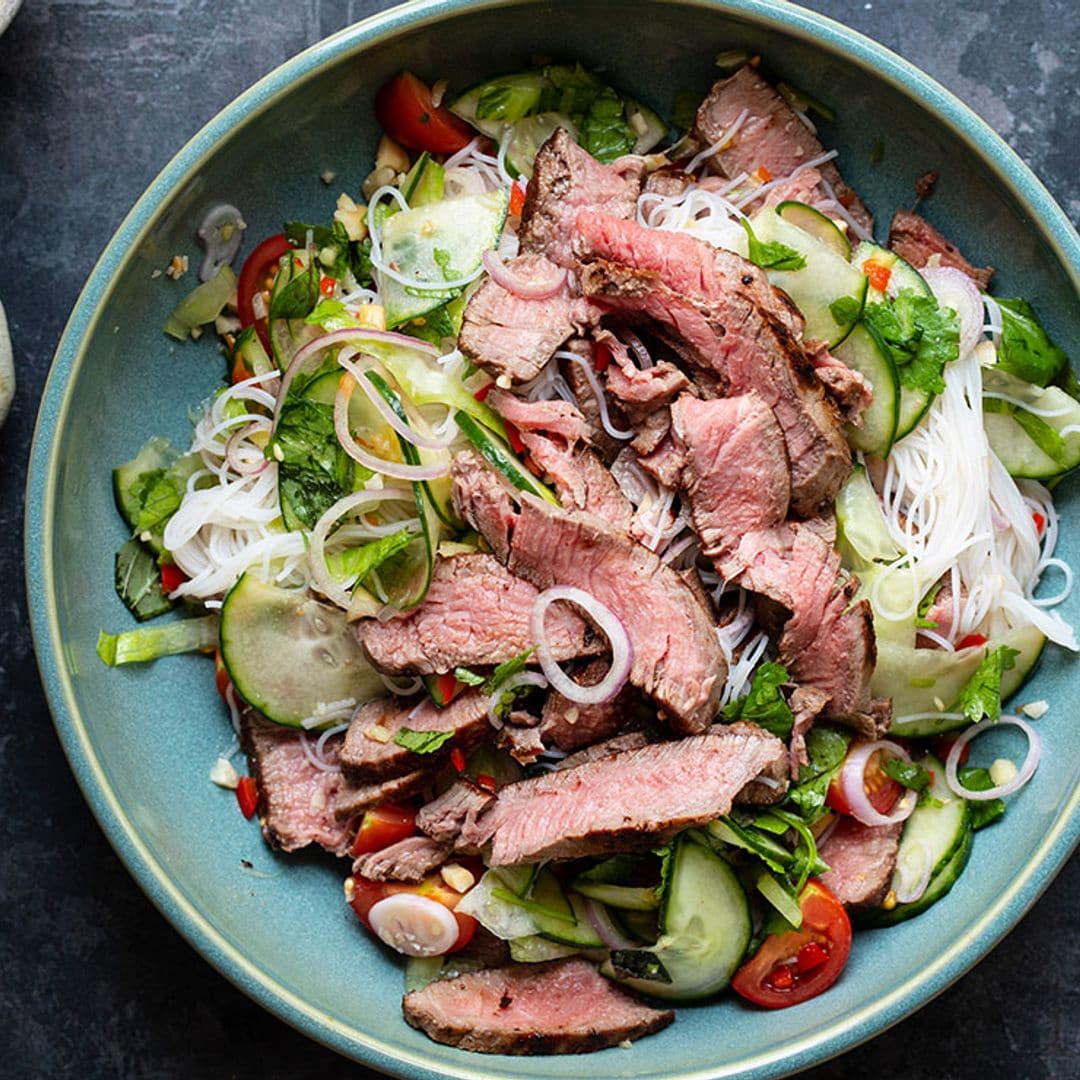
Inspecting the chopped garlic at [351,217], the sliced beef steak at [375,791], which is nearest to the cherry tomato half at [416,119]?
the chopped garlic at [351,217]

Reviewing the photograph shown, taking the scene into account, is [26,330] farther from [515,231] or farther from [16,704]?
[515,231]

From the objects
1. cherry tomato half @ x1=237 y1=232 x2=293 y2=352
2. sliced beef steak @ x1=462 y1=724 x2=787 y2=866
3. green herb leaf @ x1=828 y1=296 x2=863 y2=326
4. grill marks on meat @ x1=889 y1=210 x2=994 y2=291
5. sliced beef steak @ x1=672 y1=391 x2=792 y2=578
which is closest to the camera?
sliced beef steak @ x1=462 y1=724 x2=787 y2=866

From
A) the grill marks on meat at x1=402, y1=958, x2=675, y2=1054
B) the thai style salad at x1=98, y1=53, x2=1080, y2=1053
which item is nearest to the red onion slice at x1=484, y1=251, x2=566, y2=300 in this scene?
the thai style salad at x1=98, y1=53, x2=1080, y2=1053

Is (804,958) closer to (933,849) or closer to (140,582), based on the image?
(933,849)

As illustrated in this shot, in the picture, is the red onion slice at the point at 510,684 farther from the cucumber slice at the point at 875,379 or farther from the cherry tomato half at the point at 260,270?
the cherry tomato half at the point at 260,270

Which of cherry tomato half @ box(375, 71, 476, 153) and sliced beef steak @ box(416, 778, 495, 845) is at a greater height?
cherry tomato half @ box(375, 71, 476, 153)

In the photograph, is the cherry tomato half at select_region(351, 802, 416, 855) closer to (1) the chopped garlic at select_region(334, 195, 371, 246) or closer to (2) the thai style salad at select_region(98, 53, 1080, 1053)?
(2) the thai style salad at select_region(98, 53, 1080, 1053)

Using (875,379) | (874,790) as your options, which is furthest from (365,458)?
(874,790)

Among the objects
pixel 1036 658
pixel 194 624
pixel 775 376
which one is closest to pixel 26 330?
pixel 194 624
